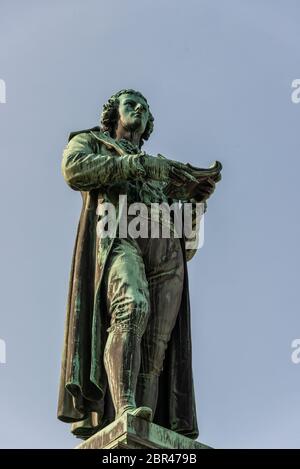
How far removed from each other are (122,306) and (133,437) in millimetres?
1603

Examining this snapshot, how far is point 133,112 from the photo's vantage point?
51.2 feet

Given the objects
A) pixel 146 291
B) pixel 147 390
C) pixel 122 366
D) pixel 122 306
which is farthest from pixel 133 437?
pixel 146 291

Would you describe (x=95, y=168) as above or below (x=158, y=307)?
above

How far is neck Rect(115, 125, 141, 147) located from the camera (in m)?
15.6

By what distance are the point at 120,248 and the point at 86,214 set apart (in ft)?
2.25

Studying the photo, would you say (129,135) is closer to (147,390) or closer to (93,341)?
(93,341)

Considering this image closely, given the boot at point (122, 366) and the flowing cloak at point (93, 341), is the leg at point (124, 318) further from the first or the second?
the flowing cloak at point (93, 341)

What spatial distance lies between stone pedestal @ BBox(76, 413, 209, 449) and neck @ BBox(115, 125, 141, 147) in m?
3.73

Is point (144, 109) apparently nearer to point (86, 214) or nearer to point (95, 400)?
point (86, 214)

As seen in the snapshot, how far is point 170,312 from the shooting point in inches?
580

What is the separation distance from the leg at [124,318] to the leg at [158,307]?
355 mm

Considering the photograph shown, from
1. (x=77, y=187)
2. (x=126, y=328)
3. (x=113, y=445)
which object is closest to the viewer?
(x=113, y=445)

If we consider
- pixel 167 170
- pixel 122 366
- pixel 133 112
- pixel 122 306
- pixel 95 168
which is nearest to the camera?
pixel 122 366
